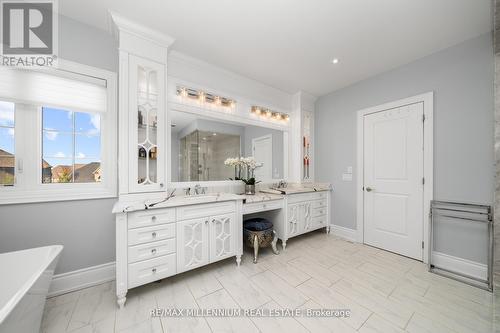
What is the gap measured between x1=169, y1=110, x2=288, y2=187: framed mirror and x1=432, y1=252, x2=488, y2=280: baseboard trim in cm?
229

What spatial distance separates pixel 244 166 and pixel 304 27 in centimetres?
189

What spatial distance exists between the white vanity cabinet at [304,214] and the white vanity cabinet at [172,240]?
84 centimetres

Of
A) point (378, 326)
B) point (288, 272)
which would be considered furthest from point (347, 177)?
point (378, 326)

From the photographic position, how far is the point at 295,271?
2221 millimetres

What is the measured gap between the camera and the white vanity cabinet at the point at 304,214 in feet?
9.37

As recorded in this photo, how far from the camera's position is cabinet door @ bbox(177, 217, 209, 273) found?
75.9 inches

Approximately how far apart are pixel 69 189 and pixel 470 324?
12.4 ft

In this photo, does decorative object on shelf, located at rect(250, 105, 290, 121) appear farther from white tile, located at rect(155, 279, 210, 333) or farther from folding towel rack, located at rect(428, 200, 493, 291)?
white tile, located at rect(155, 279, 210, 333)

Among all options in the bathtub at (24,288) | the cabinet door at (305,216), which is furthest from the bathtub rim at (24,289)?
the cabinet door at (305,216)

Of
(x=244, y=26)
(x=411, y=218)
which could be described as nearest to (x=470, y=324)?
(x=411, y=218)

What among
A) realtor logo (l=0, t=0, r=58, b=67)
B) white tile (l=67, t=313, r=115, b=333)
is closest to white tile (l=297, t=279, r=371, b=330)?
white tile (l=67, t=313, r=115, b=333)

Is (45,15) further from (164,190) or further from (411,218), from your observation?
(411,218)

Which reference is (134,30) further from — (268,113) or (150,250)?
(150,250)

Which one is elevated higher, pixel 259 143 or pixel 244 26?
pixel 244 26
